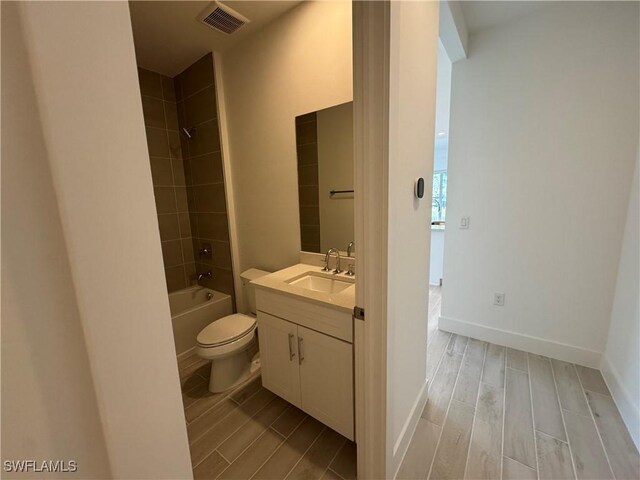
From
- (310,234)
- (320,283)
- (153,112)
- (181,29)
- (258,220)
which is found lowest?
(320,283)

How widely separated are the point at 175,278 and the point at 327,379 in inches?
86.7

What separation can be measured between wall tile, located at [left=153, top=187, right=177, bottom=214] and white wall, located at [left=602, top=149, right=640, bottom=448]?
12.1 ft

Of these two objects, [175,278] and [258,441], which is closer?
[258,441]

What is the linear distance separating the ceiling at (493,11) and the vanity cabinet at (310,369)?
2.42 m

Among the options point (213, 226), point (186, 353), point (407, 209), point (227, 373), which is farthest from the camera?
point (213, 226)

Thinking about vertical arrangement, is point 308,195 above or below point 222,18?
below

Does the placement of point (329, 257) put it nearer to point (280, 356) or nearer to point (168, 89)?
point (280, 356)

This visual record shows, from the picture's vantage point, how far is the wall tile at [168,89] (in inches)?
103

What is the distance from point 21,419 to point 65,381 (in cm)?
5

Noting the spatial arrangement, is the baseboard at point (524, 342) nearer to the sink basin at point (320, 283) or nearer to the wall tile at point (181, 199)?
the sink basin at point (320, 283)

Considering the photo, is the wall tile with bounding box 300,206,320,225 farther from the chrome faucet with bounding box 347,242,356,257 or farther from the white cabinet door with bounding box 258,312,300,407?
the white cabinet door with bounding box 258,312,300,407

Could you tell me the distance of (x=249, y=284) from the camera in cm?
227

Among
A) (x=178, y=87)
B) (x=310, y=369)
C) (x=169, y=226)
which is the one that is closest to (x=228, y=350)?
(x=310, y=369)

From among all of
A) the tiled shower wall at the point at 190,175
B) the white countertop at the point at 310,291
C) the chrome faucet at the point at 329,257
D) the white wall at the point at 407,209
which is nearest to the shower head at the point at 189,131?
the tiled shower wall at the point at 190,175
